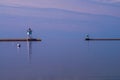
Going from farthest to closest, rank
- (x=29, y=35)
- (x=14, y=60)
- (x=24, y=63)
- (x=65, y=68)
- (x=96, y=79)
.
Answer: (x=29, y=35) < (x=14, y=60) < (x=24, y=63) < (x=65, y=68) < (x=96, y=79)

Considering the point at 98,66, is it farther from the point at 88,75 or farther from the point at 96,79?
the point at 96,79

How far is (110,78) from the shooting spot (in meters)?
6.34

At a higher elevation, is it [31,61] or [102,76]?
[31,61]

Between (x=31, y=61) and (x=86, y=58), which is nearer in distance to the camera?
(x=31, y=61)

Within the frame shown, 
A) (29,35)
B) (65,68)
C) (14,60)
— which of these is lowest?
(65,68)

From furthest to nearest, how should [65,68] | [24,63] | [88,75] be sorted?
[24,63]
[65,68]
[88,75]

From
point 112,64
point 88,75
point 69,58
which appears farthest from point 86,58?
point 88,75

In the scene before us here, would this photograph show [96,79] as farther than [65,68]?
No

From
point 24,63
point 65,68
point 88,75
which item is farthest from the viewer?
point 24,63

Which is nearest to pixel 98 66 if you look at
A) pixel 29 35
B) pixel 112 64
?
pixel 112 64

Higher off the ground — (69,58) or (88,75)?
(69,58)

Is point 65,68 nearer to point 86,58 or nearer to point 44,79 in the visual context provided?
point 44,79

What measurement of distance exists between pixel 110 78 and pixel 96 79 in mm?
247

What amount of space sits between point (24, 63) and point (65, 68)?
45.8 inches
